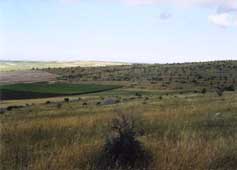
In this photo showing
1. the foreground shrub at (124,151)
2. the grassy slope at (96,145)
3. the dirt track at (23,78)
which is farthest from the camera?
the dirt track at (23,78)

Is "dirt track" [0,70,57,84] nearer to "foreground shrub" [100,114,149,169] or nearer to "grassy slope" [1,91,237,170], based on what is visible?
"grassy slope" [1,91,237,170]

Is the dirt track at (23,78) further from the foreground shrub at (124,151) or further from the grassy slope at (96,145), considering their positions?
the foreground shrub at (124,151)

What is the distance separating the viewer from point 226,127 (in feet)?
42.1

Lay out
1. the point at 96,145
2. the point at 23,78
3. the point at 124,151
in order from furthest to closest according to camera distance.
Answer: the point at 23,78
the point at 96,145
the point at 124,151

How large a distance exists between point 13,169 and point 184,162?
295 cm

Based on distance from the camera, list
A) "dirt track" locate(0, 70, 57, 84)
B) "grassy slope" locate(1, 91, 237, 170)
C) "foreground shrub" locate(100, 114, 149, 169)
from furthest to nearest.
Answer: "dirt track" locate(0, 70, 57, 84) < "foreground shrub" locate(100, 114, 149, 169) < "grassy slope" locate(1, 91, 237, 170)

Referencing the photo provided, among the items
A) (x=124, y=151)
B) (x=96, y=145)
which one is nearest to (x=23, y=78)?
(x=96, y=145)

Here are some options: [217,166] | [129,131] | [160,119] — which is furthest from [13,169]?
[160,119]

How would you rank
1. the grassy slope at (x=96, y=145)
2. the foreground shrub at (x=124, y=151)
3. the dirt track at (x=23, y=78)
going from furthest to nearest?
the dirt track at (x=23, y=78) → the foreground shrub at (x=124, y=151) → the grassy slope at (x=96, y=145)

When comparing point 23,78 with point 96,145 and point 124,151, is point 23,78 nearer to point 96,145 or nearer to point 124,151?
point 96,145

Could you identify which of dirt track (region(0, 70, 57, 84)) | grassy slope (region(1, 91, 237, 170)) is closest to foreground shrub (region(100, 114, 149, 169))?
grassy slope (region(1, 91, 237, 170))

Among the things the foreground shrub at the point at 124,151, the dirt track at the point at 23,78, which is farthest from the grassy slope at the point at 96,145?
the dirt track at the point at 23,78

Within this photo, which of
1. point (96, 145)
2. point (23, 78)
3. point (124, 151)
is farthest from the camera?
point (23, 78)

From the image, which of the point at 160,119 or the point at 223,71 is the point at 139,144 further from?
the point at 223,71
